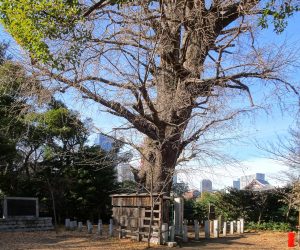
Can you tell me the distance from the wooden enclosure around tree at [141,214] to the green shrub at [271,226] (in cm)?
889

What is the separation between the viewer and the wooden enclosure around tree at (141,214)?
13734mm

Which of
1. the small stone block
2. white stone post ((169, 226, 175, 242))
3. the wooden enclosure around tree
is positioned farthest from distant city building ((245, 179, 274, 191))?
the small stone block

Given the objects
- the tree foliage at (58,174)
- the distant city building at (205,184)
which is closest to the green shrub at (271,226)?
the distant city building at (205,184)

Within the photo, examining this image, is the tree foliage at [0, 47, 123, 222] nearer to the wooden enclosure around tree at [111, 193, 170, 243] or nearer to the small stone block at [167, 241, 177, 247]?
the wooden enclosure around tree at [111, 193, 170, 243]

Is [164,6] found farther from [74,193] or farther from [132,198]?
[74,193]

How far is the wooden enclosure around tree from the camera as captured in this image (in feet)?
45.1

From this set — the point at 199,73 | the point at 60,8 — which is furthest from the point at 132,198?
the point at 60,8

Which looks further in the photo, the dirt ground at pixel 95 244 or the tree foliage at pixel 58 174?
the tree foliage at pixel 58 174

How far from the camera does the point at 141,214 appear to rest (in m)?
14.7

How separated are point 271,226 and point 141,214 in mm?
9789

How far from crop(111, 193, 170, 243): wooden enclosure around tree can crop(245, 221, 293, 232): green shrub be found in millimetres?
8887

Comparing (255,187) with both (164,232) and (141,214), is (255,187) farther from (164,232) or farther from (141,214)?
(164,232)

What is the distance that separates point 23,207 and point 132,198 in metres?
7.15

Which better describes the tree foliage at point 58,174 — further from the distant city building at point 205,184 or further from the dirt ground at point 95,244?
the dirt ground at point 95,244
